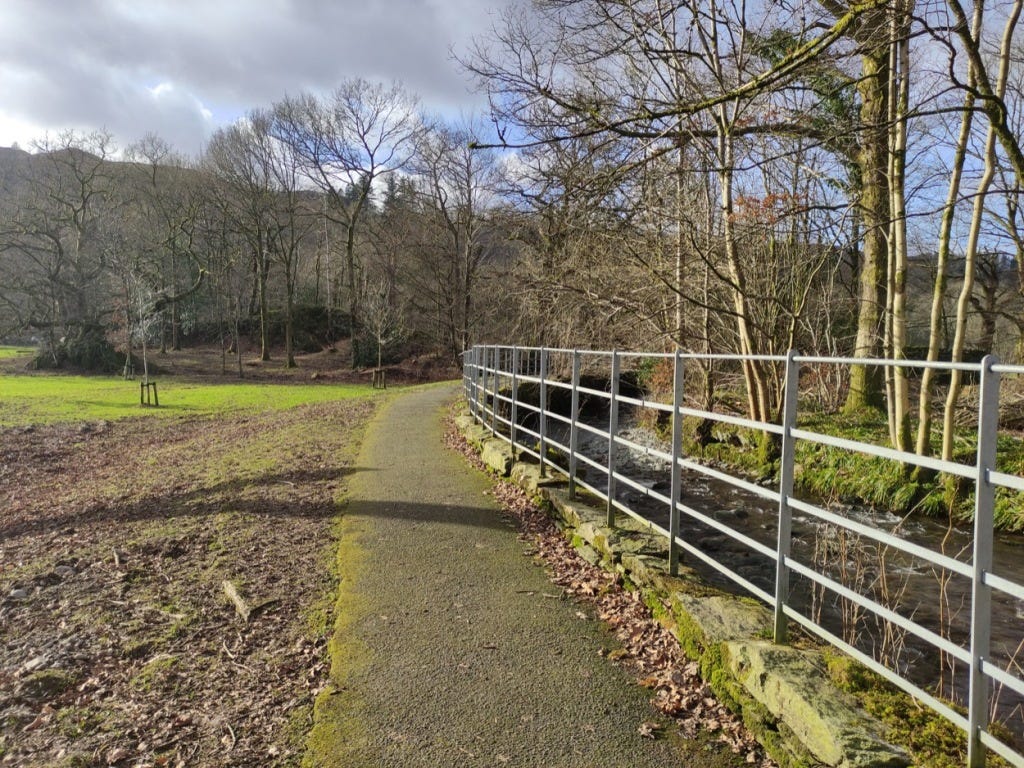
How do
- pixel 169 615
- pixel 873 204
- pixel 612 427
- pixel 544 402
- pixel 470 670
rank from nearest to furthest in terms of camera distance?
1. pixel 470 670
2. pixel 169 615
3. pixel 612 427
4. pixel 544 402
5. pixel 873 204

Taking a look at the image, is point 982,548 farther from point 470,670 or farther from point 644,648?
point 470,670

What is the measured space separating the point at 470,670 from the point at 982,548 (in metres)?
2.54

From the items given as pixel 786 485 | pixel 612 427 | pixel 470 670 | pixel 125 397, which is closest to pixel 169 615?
pixel 470 670

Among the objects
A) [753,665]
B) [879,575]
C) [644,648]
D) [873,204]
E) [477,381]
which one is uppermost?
[873,204]

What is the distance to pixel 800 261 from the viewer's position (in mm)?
10180

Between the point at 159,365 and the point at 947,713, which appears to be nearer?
the point at 947,713

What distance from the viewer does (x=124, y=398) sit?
26.3m

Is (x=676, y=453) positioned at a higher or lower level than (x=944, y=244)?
lower

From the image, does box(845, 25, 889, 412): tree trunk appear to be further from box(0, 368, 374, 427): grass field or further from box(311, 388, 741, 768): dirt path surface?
box(0, 368, 374, 427): grass field

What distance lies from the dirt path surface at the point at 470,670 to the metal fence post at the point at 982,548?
104 cm

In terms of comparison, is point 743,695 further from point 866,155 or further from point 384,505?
point 866,155

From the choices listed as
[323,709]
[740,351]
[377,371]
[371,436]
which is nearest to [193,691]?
[323,709]

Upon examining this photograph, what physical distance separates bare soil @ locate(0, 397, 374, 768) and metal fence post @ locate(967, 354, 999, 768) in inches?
106

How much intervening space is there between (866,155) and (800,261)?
1619 mm
